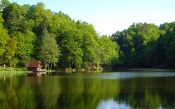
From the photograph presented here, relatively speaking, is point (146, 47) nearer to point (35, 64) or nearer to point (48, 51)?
point (48, 51)

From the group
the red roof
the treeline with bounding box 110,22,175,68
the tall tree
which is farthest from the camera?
the treeline with bounding box 110,22,175,68

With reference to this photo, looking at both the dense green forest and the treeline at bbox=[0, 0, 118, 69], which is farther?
the dense green forest

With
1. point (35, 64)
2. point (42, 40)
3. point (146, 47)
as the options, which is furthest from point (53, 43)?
point (146, 47)

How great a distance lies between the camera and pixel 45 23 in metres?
106

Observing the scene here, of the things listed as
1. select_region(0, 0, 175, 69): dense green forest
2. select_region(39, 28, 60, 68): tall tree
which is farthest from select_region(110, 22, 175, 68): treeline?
select_region(39, 28, 60, 68): tall tree

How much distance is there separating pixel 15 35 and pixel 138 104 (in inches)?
3023

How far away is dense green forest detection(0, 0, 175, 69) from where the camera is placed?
308 feet

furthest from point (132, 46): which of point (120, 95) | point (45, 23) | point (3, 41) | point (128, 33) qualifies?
point (120, 95)

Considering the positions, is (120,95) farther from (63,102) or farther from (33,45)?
(33,45)

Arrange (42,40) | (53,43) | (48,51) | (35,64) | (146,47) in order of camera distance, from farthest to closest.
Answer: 1. (146,47)
2. (53,43)
3. (42,40)
4. (48,51)
5. (35,64)

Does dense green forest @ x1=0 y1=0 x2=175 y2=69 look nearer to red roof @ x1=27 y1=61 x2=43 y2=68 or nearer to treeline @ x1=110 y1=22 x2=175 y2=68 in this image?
treeline @ x1=110 y1=22 x2=175 y2=68

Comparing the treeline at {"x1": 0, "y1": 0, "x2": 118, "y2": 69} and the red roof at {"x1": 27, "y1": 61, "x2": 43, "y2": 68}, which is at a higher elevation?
the treeline at {"x1": 0, "y1": 0, "x2": 118, "y2": 69}

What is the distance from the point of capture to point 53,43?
95562 millimetres

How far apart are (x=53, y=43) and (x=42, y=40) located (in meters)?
3.43
